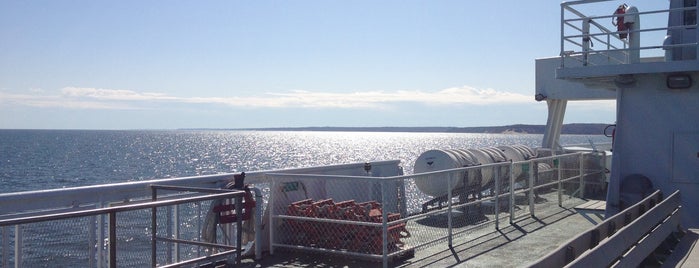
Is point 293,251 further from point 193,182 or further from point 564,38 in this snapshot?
point 564,38

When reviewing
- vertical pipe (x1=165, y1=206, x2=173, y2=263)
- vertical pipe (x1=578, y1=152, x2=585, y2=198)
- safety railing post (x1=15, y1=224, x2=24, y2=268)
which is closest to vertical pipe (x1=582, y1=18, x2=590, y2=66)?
vertical pipe (x1=578, y1=152, x2=585, y2=198)

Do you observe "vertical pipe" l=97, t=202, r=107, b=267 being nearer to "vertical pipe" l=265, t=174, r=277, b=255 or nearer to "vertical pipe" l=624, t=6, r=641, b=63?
"vertical pipe" l=265, t=174, r=277, b=255

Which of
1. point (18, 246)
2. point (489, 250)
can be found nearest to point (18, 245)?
point (18, 246)

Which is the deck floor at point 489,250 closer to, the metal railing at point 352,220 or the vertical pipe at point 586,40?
the metal railing at point 352,220

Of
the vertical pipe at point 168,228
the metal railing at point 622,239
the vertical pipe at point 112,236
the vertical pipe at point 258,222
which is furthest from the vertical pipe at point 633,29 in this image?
the vertical pipe at point 112,236

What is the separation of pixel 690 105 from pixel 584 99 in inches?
331

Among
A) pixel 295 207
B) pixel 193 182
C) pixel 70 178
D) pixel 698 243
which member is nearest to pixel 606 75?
pixel 698 243

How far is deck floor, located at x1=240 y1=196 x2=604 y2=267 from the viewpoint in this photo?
9.47 meters

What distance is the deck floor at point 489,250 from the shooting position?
31.1 feet

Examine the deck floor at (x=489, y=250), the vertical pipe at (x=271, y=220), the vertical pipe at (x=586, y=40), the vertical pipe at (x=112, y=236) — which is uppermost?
the vertical pipe at (x=586, y=40)

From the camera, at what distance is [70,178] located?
5453 centimetres

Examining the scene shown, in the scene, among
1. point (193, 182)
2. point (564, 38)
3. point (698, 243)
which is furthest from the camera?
point (564, 38)

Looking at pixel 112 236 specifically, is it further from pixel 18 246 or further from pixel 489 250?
pixel 489 250

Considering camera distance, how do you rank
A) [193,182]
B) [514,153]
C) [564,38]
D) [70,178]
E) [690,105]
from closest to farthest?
1. [193,182]
2. [690,105]
3. [564,38]
4. [514,153]
5. [70,178]
